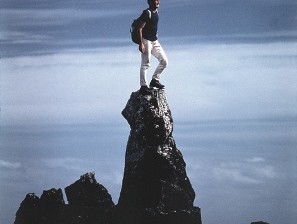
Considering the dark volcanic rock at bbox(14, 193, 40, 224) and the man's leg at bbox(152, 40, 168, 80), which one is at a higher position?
the man's leg at bbox(152, 40, 168, 80)

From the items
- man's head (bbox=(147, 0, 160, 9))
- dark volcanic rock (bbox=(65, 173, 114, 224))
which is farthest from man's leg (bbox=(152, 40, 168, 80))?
dark volcanic rock (bbox=(65, 173, 114, 224))

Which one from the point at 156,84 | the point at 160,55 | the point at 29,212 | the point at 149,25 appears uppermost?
the point at 149,25

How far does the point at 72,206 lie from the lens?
3005 cm

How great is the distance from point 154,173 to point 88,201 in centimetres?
505

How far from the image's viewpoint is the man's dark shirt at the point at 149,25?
24578 millimetres

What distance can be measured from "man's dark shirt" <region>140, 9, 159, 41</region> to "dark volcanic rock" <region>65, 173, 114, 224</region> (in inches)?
367

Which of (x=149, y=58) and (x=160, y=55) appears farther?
(x=160, y=55)

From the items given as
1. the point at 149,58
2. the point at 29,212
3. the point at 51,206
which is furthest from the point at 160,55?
the point at 29,212

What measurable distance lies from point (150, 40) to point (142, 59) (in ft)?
3.17

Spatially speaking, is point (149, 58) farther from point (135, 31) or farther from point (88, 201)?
A: point (88, 201)

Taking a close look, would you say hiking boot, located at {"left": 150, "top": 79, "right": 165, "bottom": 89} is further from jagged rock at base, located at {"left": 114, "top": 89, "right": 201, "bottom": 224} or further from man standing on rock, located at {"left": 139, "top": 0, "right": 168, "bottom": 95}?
jagged rock at base, located at {"left": 114, "top": 89, "right": 201, "bottom": 224}

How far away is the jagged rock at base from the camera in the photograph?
26.2 metres

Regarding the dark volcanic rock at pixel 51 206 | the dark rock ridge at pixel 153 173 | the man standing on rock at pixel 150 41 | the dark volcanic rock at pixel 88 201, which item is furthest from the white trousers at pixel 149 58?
the dark volcanic rock at pixel 51 206

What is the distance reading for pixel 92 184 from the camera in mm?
30078
